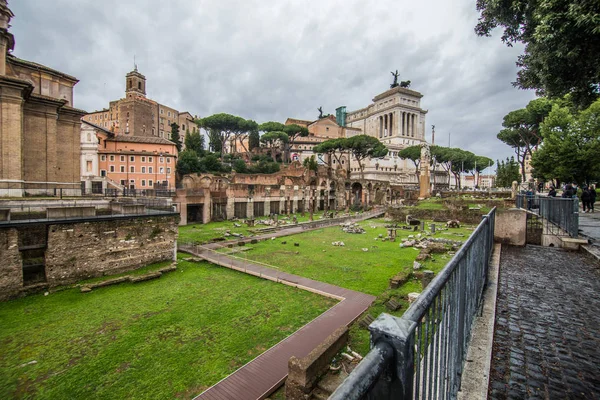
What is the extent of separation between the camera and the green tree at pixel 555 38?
6.28 m

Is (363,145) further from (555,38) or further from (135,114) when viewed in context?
(135,114)

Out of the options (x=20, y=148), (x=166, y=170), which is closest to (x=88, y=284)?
(x=20, y=148)

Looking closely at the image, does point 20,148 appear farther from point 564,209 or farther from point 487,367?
point 564,209

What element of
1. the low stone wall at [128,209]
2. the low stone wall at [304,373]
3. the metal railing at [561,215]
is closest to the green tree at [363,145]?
the metal railing at [561,215]

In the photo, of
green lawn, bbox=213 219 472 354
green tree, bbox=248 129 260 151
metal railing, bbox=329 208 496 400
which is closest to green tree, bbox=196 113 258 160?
green tree, bbox=248 129 260 151

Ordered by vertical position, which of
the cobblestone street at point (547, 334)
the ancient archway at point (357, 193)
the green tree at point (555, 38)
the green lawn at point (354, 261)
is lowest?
the green lawn at point (354, 261)

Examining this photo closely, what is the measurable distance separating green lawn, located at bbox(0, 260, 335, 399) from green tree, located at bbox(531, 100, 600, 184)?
26149 mm

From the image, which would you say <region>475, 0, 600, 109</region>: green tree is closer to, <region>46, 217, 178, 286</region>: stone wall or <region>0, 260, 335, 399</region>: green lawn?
<region>0, 260, 335, 399</region>: green lawn

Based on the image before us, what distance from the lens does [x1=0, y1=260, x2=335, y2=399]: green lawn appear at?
607 centimetres

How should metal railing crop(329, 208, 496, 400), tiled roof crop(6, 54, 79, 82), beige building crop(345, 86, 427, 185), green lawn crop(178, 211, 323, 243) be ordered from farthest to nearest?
beige building crop(345, 86, 427, 185), tiled roof crop(6, 54, 79, 82), green lawn crop(178, 211, 323, 243), metal railing crop(329, 208, 496, 400)

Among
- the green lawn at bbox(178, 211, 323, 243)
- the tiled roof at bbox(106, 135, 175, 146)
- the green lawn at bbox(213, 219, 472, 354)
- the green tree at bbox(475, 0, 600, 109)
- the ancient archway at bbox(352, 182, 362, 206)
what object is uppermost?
the tiled roof at bbox(106, 135, 175, 146)

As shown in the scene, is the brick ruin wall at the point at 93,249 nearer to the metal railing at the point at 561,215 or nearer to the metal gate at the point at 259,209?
the metal railing at the point at 561,215

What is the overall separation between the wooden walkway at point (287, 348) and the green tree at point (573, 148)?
24.9m

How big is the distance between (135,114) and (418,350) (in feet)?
267
